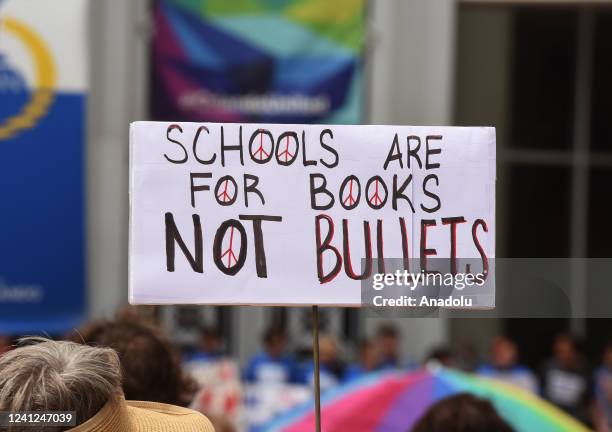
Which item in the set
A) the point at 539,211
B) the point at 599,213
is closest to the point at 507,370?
the point at 539,211

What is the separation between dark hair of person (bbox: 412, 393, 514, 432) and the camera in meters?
2.89

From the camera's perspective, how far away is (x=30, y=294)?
9.48 meters

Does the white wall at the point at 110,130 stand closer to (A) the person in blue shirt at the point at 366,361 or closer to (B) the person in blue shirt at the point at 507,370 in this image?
(A) the person in blue shirt at the point at 366,361

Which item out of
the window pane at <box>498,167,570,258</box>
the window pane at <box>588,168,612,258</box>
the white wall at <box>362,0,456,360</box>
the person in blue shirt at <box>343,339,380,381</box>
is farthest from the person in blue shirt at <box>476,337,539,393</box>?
the window pane at <box>588,168,612,258</box>

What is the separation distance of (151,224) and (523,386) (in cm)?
746

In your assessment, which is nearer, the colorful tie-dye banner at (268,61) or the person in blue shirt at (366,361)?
the person in blue shirt at (366,361)

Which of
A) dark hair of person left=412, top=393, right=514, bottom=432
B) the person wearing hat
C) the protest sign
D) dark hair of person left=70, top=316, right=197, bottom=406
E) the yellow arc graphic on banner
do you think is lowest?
dark hair of person left=412, top=393, right=514, bottom=432

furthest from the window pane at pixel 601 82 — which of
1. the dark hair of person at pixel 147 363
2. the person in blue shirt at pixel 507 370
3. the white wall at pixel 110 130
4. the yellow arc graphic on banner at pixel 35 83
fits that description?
the dark hair of person at pixel 147 363

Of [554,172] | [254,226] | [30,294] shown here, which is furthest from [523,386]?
[254,226]

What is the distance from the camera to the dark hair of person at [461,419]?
2.89 meters

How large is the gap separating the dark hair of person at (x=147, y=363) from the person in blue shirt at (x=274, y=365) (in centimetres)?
626

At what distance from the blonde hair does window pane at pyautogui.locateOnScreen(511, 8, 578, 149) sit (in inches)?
410

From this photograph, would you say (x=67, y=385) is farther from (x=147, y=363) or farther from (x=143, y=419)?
(x=147, y=363)

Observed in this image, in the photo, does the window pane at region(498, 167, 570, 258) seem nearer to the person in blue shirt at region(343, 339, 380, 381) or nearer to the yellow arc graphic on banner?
the person in blue shirt at region(343, 339, 380, 381)
